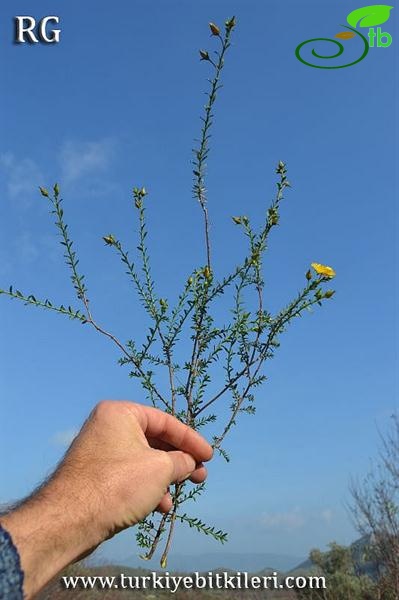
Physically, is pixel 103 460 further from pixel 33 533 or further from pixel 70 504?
pixel 33 533

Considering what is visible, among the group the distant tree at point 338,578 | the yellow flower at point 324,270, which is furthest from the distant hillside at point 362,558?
the yellow flower at point 324,270

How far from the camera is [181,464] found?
1902mm

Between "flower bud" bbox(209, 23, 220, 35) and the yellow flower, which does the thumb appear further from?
"flower bud" bbox(209, 23, 220, 35)

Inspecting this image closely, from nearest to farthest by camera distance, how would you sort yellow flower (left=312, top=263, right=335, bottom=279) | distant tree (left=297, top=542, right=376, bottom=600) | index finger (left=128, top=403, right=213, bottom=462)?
index finger (left=128, top=403, right=213, bottom=462), yellow flower (left=312, top=263, right=335, bottom=279), distant tree (left=297, top=542, right=376, bottom=600)

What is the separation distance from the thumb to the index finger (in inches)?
1.1

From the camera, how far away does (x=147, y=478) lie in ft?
5.50

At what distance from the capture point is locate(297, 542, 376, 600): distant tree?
11883mm

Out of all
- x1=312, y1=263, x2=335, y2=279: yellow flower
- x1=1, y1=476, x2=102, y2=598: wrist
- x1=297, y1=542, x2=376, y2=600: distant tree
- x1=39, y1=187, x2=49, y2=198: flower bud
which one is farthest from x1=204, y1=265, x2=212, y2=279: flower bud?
x1=297, y1=542, x2=376, y2=600: distant tree

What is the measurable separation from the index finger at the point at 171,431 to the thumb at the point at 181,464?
3cm

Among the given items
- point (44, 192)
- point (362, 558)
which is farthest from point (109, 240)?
point (362, 558)

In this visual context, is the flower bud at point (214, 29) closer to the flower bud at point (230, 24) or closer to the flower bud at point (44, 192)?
the flower bud at point (230, 24)

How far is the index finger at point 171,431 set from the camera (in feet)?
5.95

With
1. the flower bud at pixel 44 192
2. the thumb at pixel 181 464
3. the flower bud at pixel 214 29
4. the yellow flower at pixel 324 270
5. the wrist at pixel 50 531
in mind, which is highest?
the flower bud at pixel 214 29

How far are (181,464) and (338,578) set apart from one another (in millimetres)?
11942
